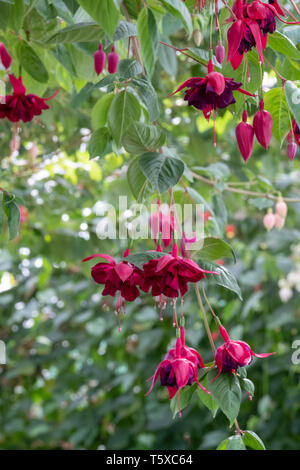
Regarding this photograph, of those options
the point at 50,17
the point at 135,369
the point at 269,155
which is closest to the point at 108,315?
the point at 135,369

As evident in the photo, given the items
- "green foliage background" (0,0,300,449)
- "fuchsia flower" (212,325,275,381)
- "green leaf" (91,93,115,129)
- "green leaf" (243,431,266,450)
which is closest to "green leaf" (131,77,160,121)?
"green foliage background" (0,0,300,449)

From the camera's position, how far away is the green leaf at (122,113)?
62 cm

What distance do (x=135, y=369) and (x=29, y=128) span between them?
4.22ft

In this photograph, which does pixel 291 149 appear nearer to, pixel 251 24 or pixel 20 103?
pixel 251 24

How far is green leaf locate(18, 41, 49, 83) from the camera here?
697 millimetres

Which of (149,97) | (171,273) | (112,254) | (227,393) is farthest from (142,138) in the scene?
(112,254)

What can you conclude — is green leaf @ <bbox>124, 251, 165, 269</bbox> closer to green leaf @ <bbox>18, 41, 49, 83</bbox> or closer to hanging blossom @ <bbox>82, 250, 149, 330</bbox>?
hanging blossom @ <bbox>82, 250, 149, 330</bbox>

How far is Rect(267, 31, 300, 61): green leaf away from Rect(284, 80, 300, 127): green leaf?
5 cm

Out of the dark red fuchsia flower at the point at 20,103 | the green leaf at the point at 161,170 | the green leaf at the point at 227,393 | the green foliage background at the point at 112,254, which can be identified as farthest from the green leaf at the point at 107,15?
the green leaf at the point at 227,393

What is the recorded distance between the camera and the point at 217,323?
1.92 ft

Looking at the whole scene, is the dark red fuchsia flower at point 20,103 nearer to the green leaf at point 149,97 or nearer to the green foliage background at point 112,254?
the green foliage background at point 112,254

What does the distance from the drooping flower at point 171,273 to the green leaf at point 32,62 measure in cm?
31

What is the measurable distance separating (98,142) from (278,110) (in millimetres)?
209

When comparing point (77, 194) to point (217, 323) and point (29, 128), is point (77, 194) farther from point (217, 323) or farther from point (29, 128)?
point (217, 323)
